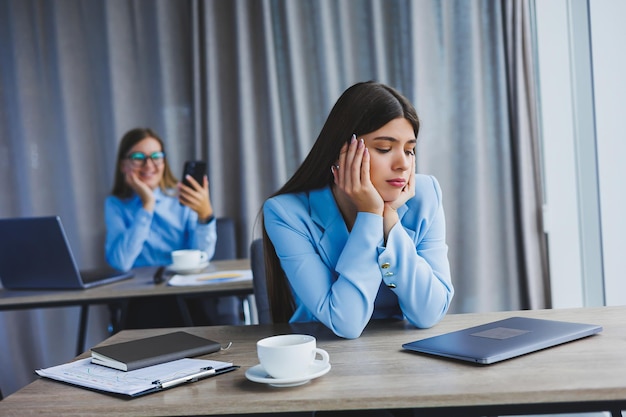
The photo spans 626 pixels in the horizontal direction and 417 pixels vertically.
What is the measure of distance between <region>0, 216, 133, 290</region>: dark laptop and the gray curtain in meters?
1.44

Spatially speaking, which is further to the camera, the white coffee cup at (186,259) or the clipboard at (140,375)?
the white coffee cup at (186,259)

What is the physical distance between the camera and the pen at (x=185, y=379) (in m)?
1.08

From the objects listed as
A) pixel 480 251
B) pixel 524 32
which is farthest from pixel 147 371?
pixel 524 32

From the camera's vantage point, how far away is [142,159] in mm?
3246

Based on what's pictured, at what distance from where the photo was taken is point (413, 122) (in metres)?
1.65

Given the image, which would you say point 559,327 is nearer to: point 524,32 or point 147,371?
point 147,371

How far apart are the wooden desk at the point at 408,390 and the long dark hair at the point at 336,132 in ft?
1.72

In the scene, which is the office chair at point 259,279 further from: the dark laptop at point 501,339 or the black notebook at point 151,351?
the dark laptop at point 501,339

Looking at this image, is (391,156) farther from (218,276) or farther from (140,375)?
(218,276)

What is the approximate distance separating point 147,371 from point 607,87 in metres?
2.27

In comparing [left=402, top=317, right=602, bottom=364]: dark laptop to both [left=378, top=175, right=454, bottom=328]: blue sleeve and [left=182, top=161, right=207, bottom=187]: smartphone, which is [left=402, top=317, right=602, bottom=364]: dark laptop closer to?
[left=378, top=175, right=454, bottom=328]: blue sleeve

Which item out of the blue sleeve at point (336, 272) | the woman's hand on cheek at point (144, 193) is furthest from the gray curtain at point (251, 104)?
the blue sleeve at point (336, 272)

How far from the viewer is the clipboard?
1.08m

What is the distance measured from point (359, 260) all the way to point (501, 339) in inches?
15.2
